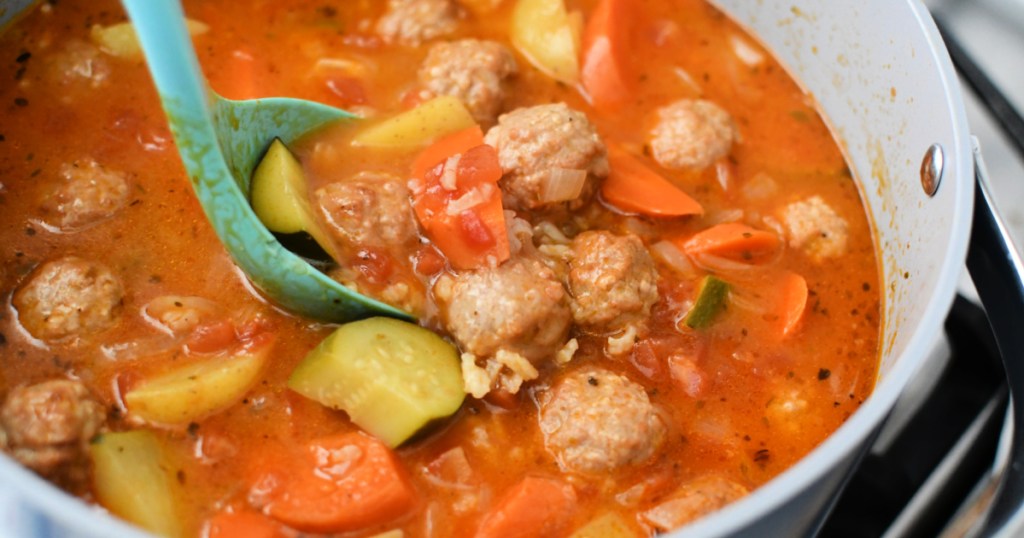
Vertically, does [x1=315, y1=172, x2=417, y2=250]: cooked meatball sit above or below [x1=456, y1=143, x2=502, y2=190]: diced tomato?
below

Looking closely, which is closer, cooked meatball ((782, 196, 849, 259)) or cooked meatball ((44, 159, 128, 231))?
cooked meatball ((44, 159, 128, 231))

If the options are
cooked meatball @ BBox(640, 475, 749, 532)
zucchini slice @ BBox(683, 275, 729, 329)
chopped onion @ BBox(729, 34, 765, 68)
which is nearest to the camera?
cooked meatball @ BBox(640, 475, 749, 532)

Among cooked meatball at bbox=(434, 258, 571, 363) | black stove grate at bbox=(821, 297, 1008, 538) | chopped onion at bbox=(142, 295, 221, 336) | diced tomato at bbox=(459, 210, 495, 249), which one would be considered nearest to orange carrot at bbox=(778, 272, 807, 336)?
black stove grate at bbox=(821, 297, 1008, 538)

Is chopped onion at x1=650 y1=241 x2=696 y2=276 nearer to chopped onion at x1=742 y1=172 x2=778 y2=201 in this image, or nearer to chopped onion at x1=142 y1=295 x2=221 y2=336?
chopped onion at x1=742 y1=172 x2=778 y2=201

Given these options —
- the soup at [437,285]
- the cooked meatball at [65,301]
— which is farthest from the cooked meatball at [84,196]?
the cooked meatball at [65,301]

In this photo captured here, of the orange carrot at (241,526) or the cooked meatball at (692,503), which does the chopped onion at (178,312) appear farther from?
the cooked meatball at (692,503)

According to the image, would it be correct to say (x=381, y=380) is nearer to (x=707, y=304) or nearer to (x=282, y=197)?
(x=282, y=197)

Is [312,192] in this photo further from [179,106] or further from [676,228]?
[676,228]
